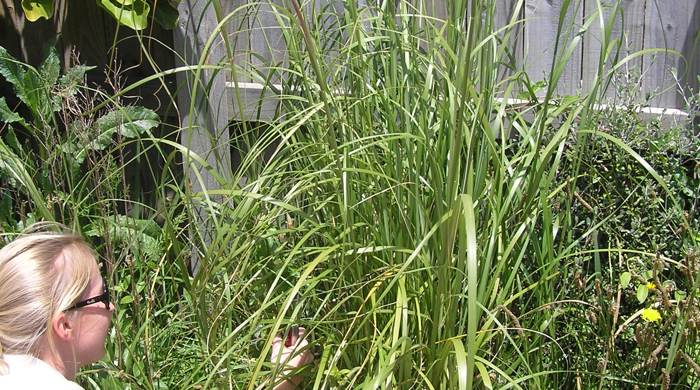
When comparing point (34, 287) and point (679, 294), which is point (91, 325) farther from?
point (679, 294)

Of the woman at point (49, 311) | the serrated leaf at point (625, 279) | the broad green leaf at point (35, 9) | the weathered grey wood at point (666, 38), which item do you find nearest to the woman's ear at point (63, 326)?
the woman at point (49, 311)

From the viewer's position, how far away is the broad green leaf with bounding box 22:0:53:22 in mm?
3463

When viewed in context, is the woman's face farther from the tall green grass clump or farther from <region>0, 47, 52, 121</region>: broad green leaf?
<region>0, 47, 52, 121</region>: broad green leaf

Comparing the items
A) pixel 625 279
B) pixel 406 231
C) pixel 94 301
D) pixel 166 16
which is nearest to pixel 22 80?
pixel 166 16

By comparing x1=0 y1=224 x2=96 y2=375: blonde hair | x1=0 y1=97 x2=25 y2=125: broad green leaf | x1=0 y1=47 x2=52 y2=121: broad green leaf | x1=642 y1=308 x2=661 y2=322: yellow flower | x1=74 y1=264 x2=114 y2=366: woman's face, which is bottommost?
x1=642 y1=308 x2=661 y2=322: yellow flower

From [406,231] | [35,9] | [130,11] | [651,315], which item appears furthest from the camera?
[35,9]

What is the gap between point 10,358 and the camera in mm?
1771

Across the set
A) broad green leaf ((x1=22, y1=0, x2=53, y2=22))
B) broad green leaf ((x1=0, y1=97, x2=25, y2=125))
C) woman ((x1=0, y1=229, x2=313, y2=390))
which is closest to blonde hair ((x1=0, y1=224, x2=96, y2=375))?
woman ((x1=0, y1=229, x2=313, y2=390))

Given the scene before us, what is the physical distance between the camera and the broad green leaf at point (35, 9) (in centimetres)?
346

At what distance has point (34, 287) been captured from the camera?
180 cm

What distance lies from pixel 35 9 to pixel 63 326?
2.04 metres

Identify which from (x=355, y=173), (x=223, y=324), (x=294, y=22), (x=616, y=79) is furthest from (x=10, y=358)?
(x=616, y=79)

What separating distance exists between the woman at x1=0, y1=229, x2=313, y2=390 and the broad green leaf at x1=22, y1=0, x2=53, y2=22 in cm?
183

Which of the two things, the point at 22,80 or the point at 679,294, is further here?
the point at 22,80
